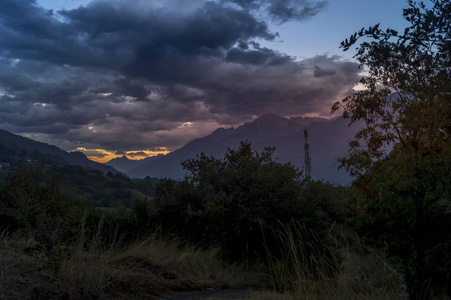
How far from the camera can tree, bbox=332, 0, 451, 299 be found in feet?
14.3

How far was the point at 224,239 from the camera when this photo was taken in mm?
13172

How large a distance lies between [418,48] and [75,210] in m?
11.1

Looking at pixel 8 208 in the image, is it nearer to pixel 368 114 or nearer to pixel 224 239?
pixel 224 239

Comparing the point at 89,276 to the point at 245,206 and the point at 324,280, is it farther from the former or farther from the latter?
the point at 245,206

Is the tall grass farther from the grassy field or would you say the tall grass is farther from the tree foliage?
the tree foliage

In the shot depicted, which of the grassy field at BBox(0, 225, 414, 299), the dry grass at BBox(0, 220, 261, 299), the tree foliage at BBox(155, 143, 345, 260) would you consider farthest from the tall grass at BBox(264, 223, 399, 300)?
the tree foliage at BBox(155, 143, 345, 260)

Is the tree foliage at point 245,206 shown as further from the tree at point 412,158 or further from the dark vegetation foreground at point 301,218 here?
the tree at point 412,158

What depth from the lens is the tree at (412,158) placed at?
435 cm

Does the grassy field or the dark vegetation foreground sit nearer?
the dark vegetation foreground

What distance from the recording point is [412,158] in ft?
14.2

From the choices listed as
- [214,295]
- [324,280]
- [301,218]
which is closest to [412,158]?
[324,280]

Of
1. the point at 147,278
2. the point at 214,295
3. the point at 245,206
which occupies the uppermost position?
the point at 245,206

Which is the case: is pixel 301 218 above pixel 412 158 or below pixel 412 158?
below

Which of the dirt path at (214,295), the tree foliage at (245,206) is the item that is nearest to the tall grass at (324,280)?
the dirt path at (214,295)
